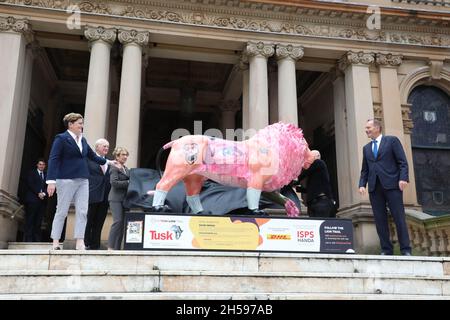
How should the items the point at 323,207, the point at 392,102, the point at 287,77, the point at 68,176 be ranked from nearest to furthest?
the point at 68,176 < the point at 323,207 < the point at 287,77 < the point at 392,102

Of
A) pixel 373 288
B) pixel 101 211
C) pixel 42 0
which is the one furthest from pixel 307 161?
pixel 42 0

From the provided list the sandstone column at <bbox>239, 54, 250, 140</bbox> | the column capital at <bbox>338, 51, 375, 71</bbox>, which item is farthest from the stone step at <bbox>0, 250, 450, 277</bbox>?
the column capital at <bbox>338, 51, 375, 71</bbox>

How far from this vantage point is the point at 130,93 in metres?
14.5

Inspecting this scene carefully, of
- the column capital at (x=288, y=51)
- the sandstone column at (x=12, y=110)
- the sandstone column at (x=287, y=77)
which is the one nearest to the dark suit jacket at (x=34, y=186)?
the sandstone column at (x=12, y=110)

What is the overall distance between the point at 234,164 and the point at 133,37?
9202 millimetres

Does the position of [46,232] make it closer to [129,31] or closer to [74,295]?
[129,31]

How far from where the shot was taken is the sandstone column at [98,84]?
13805 mm

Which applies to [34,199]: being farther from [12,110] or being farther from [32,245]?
[12,110]

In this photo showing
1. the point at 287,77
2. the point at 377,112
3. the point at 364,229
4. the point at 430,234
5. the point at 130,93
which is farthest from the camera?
the point at 377,112

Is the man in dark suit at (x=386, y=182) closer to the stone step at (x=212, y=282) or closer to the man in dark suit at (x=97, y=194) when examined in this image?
the stone step at (x=212, y=282)

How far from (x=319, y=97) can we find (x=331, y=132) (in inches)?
96.1

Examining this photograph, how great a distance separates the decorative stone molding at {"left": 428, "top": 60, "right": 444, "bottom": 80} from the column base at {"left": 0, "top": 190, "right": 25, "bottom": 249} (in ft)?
52.0

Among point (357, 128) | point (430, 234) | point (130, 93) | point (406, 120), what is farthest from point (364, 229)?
point (130, 93)

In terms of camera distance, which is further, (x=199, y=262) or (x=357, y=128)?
(x=357, y=128)
